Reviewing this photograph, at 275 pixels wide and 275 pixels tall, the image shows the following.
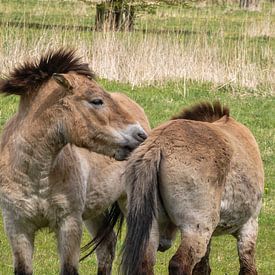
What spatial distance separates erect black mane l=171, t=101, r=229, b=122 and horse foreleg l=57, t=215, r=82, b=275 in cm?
130

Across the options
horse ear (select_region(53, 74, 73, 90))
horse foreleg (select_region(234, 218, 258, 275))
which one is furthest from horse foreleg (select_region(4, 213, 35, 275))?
horse foreleg (select_region(234, 218, 258, 275))

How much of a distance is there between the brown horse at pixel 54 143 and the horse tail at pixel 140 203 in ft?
1.11

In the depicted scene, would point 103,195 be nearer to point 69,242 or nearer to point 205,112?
point 69,242

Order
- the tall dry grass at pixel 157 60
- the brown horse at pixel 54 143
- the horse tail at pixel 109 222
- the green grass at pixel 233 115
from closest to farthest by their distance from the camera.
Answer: the brown horse at pixel 54 143 → the horse tail at pixel 109 222 → the green grass at pixel 233 115 → the tall dry grass at pixel 157 60

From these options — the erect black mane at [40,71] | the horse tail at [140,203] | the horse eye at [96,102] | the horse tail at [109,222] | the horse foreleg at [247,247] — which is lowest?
the horse tail at [109,222]

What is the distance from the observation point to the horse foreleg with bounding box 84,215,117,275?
783 cm

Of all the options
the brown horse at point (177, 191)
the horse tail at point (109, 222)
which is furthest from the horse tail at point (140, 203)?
the horse tail at point (109, 222)

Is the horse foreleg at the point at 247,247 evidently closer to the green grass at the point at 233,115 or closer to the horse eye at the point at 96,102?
the green grass at the point at 233,115

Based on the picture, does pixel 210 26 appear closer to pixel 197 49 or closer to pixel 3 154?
pixel 197 49

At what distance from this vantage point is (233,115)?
13820 mm

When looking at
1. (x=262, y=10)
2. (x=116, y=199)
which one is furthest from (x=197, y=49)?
(x=262, y=10)

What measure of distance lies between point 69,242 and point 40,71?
1.25 metres

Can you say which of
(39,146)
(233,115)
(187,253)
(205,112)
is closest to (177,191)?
(187,253)

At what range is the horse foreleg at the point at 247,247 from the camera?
6805 mm
